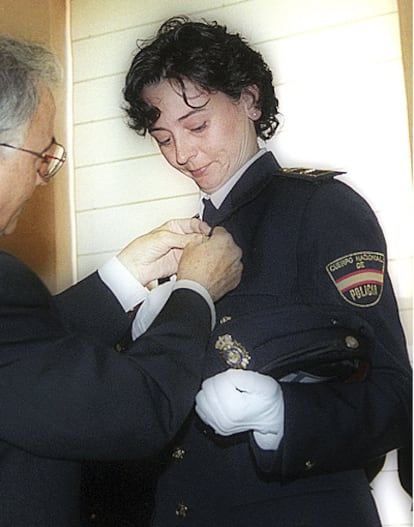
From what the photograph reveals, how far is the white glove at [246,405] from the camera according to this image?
0.84 m

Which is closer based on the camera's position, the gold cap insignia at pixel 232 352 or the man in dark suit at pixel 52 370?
the man in dark suit at pixel 52 370

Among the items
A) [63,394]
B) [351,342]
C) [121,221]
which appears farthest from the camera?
[121,221]

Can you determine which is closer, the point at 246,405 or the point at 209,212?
the point at 246,405

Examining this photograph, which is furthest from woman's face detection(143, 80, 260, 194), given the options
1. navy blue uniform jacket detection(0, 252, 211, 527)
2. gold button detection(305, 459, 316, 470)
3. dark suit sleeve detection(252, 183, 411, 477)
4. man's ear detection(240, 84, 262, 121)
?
gold button detection(305, 459, 316, 470)

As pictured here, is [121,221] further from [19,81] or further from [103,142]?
[19,81]

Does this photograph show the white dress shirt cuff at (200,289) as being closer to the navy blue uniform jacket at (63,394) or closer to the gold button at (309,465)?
the navy blue uniform jacket at (63,394)

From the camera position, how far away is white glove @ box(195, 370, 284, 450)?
836 millimetres

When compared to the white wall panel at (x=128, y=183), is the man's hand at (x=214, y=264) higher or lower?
lower

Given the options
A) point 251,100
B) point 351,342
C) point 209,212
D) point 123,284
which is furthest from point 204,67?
point 351,342

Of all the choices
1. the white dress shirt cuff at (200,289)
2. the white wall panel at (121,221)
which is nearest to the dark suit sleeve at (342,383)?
the white dress shirt cuff at (200,289)

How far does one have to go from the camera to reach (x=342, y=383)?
88 centimetres

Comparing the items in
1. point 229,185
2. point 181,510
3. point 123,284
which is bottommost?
point 181,510

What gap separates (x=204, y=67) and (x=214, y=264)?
0.85 feet

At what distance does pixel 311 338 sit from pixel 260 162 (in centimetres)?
26
